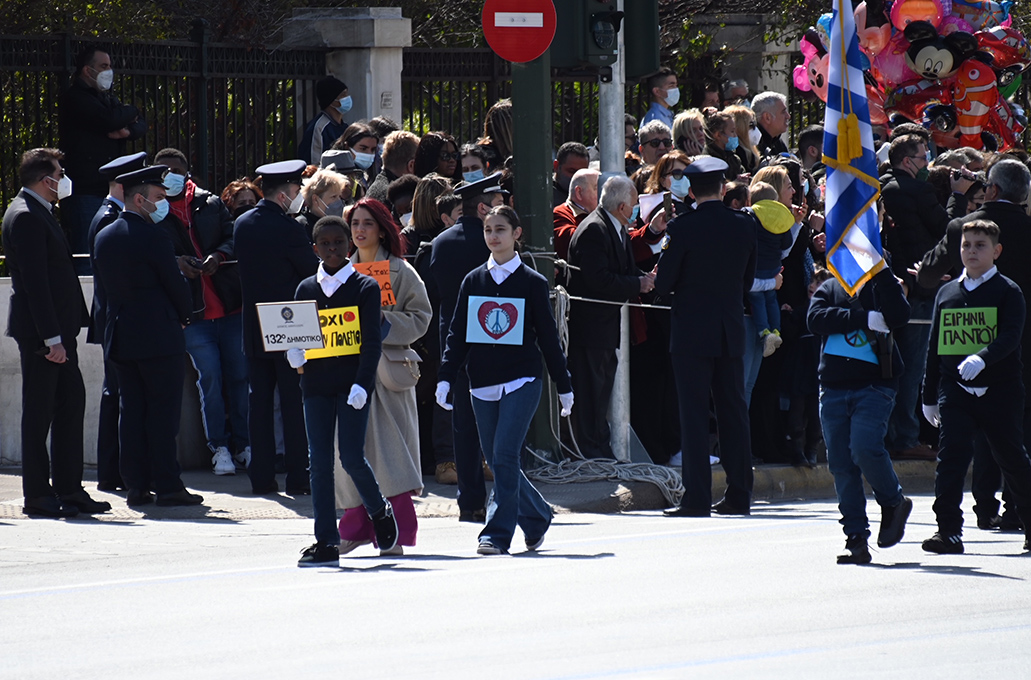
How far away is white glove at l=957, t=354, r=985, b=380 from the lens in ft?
31.0

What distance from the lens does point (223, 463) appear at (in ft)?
42.0

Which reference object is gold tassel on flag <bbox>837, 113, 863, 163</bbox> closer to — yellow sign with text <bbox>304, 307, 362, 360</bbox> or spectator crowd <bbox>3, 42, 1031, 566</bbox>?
spectator crowd <bbox>3, 42, 1031, 566</bbox>

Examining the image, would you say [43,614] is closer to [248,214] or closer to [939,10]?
[248,214]

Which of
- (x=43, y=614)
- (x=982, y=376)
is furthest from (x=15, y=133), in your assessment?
(x=982, y=376)

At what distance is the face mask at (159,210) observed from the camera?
11562 millimetres

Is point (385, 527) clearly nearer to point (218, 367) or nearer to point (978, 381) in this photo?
point (978, 381)

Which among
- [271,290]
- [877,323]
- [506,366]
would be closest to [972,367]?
[877,323]

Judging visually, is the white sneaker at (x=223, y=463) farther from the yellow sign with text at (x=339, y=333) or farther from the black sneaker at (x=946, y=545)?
the black sneaker at (x=946, y=545)

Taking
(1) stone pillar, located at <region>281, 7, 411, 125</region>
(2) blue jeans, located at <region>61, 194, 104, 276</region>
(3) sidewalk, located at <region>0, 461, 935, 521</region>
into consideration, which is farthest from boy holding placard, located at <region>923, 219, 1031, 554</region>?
(1) stone pillar, located at <region>281, 7, 411, 125</region>

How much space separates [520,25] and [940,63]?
21.8 ft

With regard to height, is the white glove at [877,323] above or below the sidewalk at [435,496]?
above

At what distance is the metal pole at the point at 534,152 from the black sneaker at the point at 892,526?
3.53m

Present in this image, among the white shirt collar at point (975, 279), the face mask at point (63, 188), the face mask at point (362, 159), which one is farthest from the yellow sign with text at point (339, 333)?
the face mask at point (362, 159)

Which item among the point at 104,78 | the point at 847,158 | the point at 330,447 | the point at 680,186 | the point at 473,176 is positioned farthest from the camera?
the point at 104,78
